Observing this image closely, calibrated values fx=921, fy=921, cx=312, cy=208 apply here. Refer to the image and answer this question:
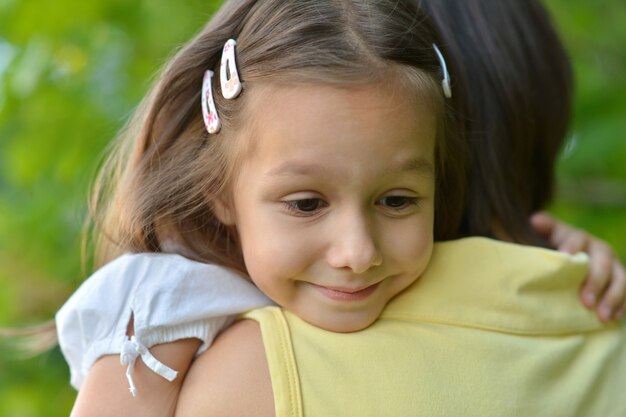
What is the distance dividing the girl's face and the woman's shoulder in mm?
118

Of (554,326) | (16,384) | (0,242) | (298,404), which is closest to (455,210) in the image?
(554,326)

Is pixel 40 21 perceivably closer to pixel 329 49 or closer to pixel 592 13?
pixel 329 49

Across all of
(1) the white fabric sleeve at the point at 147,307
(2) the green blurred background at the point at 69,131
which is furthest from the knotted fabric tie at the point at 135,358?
(2) the green blurred background at the point at 69,131

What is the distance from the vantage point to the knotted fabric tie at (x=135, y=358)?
153 cm

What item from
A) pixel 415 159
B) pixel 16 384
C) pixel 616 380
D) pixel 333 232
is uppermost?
pixel 415 159

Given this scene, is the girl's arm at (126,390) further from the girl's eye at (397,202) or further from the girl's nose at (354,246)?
the girl's eye at (397,202)

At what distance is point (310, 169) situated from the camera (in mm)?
1520

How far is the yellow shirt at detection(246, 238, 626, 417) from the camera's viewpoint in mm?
1511

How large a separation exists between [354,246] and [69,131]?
156 centimetres

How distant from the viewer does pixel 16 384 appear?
126 inches

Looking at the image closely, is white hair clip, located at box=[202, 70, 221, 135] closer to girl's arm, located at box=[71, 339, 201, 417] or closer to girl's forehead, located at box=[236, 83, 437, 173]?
girl's forehead, located at box=[236, 83, 437, 173]

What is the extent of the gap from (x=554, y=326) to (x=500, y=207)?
1.16 ft

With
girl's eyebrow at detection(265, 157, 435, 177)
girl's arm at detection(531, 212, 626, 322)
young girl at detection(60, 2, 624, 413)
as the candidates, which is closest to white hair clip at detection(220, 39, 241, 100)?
young girl at detection(60, 2, 624, 413)

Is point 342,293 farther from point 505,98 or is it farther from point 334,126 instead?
point 505,98
